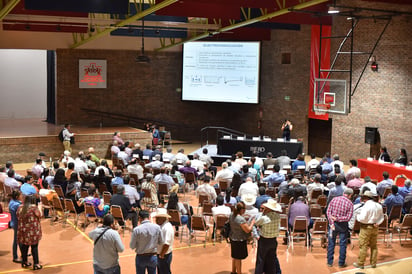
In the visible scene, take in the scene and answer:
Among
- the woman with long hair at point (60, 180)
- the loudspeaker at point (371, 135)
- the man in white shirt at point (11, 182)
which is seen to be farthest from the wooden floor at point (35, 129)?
the loudspeaker at point (371, 135)

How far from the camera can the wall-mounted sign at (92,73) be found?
25664 mm

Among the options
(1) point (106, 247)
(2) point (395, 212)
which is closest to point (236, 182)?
(2) point (395, 212)

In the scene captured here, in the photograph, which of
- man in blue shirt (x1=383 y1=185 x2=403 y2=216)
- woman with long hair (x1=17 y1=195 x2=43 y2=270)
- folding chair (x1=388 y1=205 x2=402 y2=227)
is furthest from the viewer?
man in blue shirt (x1=383 y1=185 x2=403 y2=216)

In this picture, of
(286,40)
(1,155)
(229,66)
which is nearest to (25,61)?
(1,155)

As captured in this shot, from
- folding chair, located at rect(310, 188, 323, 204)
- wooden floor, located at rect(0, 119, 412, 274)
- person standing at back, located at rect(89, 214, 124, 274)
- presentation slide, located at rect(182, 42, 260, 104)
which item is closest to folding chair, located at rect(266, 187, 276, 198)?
folding chair, located at rect(310, 188, 323, 204)

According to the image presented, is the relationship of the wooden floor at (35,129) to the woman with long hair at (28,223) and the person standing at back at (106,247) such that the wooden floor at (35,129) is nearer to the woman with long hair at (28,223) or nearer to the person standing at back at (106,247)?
the woman with long hair at (28,223)

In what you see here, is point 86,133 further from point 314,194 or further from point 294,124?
point 314,194

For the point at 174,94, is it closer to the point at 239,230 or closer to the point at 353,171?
the point at 353,171

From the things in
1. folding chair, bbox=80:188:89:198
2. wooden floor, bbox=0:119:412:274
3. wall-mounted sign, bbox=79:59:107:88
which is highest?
wall-mounted sign, bbox=79:59:107:88

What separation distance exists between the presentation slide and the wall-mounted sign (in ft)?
12.7

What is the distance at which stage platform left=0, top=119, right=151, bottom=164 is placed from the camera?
68.7 ft

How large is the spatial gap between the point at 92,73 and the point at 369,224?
19019 millimetres

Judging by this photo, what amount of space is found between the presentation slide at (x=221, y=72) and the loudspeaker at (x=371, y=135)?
6330 millimetres

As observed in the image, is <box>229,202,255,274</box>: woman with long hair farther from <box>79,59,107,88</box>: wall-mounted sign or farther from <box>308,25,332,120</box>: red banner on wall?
<box>79,59,107,88</box>: wall-mounted sign
